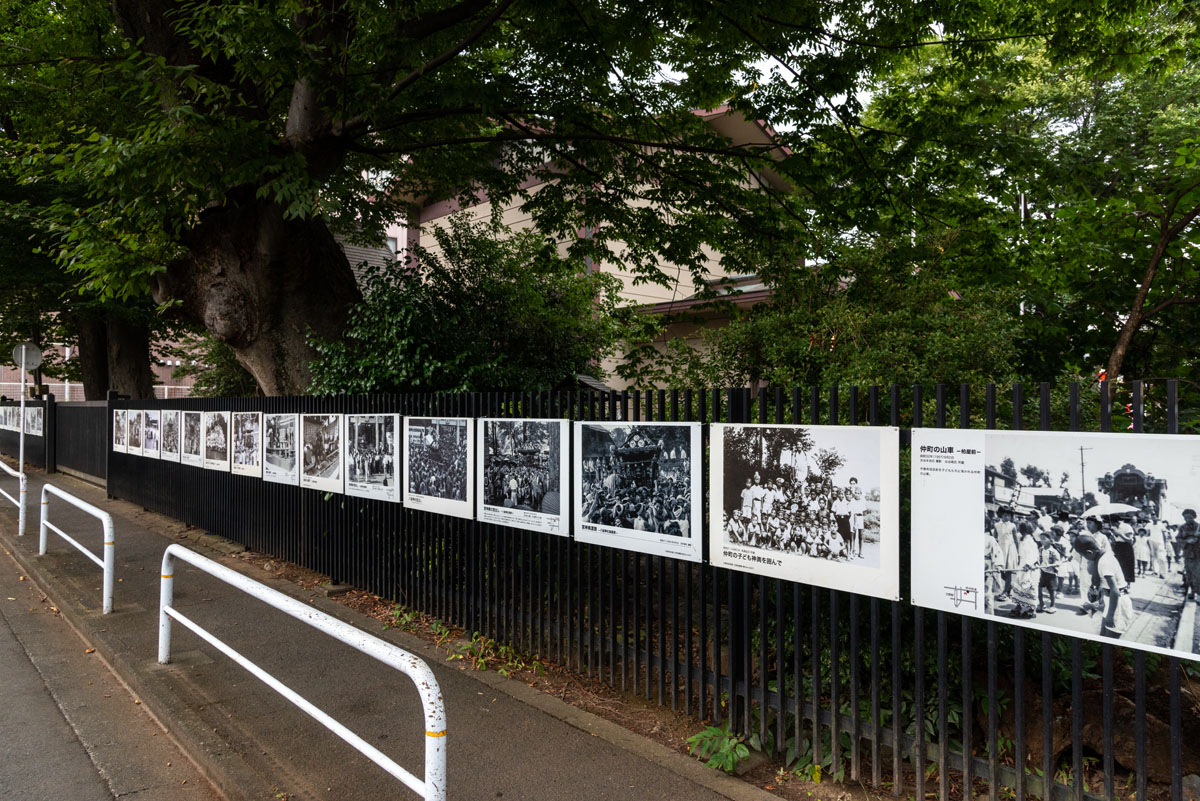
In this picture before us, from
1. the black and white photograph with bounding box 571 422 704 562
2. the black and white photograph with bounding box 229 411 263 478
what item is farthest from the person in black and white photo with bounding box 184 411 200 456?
the black and white photograph with bounding box 571 422 704 562

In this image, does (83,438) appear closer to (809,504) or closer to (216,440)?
(216,440)

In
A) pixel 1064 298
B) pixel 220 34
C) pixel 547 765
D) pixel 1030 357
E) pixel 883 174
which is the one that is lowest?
pixel 547 765

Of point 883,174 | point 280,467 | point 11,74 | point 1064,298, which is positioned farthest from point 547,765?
point 11,74

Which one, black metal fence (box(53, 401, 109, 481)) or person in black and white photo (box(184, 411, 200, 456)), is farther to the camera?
black metal fence (box(53, 401, 109, 481))

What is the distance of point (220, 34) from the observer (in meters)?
6.98

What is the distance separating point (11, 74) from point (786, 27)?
1194 centimetres

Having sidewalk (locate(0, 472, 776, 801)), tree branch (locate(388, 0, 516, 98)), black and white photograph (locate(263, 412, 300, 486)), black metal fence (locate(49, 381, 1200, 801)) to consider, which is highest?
tree branch (locate(388, 0, 516, 98))

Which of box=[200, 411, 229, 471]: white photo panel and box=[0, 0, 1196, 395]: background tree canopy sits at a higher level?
box=[0, 0, 1196, 395]: background tree canopy

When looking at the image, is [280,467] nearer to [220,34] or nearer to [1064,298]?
[220,34]

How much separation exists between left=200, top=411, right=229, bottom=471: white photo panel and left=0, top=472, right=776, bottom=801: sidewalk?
3.08 metres

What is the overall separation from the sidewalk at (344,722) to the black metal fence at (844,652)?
489 millimetres

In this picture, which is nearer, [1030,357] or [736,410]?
[736,410]

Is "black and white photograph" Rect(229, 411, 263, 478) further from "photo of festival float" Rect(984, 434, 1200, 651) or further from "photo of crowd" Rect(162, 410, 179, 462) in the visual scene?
"photo of festival float" Rect(984, 434, 1200, 651)

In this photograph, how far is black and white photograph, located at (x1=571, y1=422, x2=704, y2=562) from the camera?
4512mm
